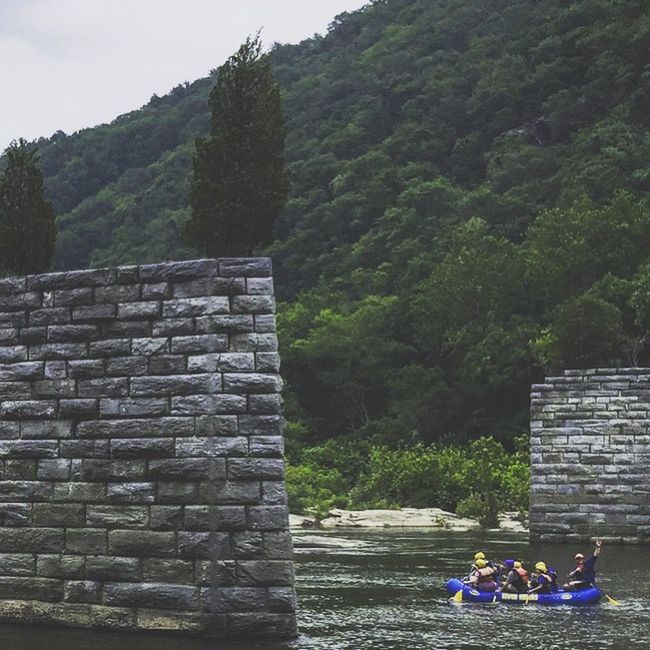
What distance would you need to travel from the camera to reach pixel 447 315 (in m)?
60.8

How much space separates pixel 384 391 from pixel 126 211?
35750 millimetres

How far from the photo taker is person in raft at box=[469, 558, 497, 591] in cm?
2292

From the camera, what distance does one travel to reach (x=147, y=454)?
1620cm

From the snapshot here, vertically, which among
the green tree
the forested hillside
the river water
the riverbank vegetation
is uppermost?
the forested hillside

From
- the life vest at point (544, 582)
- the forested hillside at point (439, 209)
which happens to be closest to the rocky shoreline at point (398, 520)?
the forested hillside at point (439, 209)

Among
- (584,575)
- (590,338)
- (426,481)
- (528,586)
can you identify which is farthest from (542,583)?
(426,481)

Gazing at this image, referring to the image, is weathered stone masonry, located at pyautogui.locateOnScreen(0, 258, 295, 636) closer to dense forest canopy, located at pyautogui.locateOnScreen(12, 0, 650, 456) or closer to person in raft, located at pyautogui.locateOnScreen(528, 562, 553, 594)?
person in raft, located at pyautogui.locateOnScreen(528, 562, 553, 594)

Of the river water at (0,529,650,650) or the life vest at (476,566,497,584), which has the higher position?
the life vest at (476,566,497,584)

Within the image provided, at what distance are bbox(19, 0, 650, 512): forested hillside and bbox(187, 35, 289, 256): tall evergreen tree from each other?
24.2 m

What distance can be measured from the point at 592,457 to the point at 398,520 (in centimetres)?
1179

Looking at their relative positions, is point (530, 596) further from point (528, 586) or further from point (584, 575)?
point (584, 575)

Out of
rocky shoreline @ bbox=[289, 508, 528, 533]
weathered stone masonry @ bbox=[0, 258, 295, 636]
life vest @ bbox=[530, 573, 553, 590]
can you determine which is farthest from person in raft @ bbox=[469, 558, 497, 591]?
rocky shoreline @ bbox=[289, 508, 528, 533]

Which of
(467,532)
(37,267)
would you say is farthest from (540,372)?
(37,267)

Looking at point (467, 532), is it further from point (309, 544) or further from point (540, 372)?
point (540, 372)
